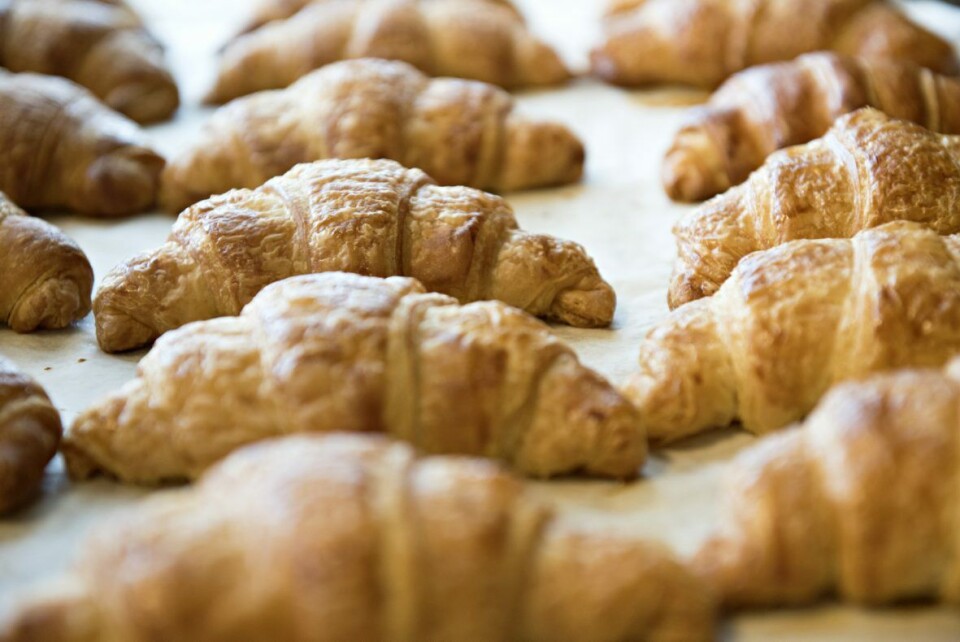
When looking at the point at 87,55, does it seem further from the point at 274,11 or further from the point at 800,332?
the point at 800,332

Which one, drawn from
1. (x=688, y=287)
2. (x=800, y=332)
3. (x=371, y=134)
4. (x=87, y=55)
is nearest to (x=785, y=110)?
(x=688, y=287)

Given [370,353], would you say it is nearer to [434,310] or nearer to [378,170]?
[434,310]

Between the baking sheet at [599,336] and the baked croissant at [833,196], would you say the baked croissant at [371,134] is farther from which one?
the baked croissant at [833,196]

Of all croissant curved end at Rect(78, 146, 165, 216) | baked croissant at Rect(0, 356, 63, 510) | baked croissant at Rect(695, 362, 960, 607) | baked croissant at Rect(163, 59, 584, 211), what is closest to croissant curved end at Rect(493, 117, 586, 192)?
baked croissant at Rect(163, 59, 584, 211)

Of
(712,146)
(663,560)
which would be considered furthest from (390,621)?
(712,146)

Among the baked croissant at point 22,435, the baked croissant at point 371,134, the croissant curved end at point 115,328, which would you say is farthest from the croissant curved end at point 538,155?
the baked croissant at point 22,435

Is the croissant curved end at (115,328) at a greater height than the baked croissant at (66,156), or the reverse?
the baked croissant at (66,156)

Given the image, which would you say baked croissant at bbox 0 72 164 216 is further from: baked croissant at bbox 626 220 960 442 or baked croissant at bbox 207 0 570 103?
baked croissant at bbox 626 220 960 442
